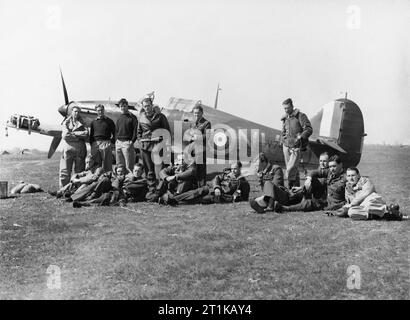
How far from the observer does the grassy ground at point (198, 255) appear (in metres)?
4.24

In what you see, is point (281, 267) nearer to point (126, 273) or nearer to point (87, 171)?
point (126, 273)

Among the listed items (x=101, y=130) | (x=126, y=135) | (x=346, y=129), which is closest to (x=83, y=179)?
(x=101, y=130)

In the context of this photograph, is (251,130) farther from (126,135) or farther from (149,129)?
(126,135)

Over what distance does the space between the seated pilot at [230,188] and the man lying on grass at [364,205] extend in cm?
260

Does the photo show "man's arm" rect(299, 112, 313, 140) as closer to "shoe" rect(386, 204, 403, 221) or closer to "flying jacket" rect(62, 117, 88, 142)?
"shoe" rect(386, 204, 403, 221)

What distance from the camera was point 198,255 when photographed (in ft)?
17.4

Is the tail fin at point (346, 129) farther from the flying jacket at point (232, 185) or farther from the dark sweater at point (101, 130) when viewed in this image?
the dark sweater at point (101, 130)

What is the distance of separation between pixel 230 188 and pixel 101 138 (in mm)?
3128

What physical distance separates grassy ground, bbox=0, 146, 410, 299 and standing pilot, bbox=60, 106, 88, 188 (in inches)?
83.6
